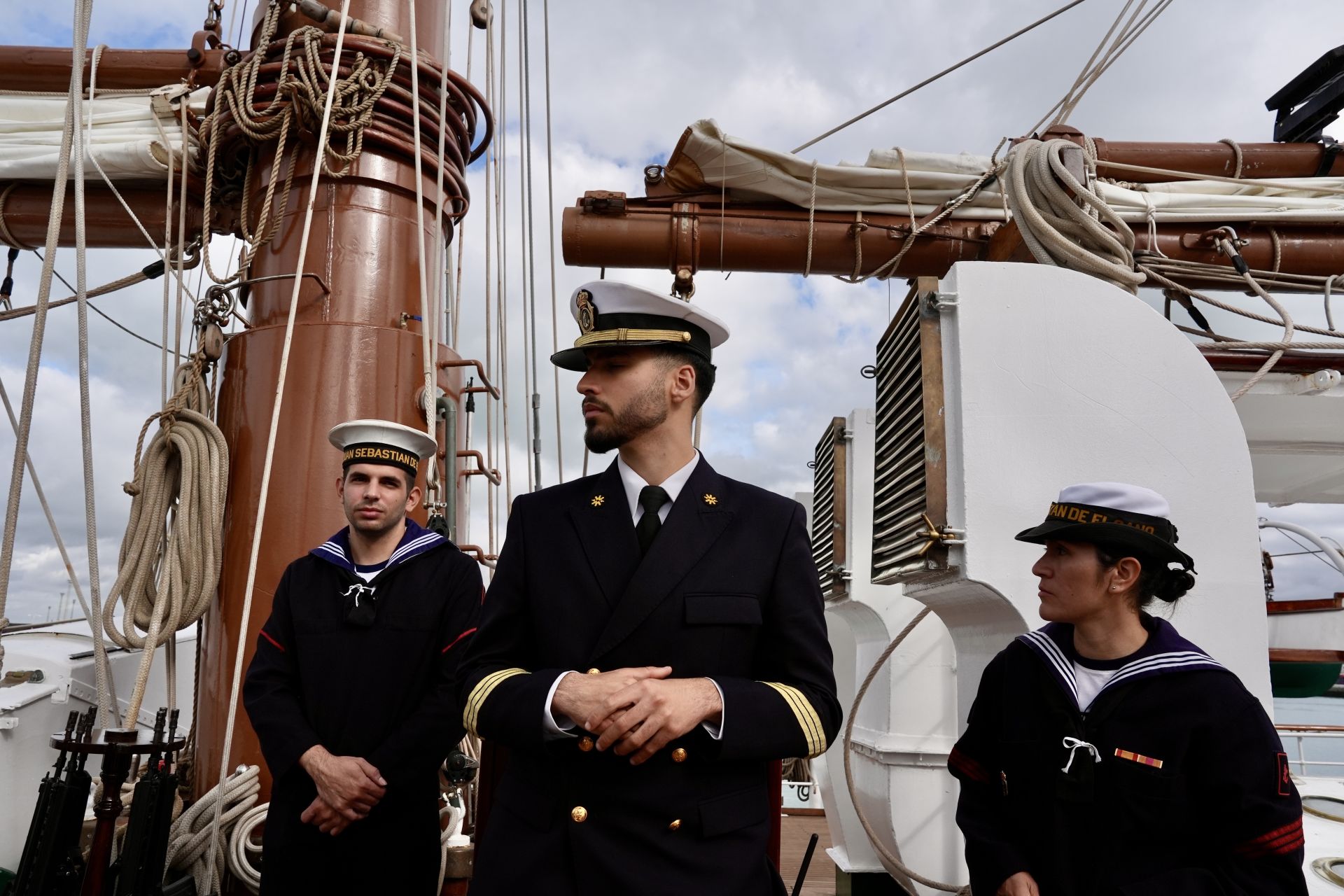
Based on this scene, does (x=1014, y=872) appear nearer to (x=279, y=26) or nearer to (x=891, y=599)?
(x=891, y=599)

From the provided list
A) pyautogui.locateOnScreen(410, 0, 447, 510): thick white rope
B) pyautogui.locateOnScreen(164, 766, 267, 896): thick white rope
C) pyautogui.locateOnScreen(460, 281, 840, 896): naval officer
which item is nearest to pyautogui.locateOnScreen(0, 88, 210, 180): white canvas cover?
pyautogui.locateOnScreen(410, 0, 447, 510): thick white rope

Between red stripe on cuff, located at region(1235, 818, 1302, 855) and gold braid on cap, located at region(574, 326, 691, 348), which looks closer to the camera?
red stripe on cuff, located at region(1235, 818, 1302, 855)

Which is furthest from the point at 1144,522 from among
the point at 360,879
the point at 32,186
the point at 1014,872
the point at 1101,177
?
the point at 32,186

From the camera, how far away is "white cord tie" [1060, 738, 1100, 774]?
175 cm

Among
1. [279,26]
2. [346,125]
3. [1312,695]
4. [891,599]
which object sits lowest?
[1312,695]

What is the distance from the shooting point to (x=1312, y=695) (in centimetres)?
1361

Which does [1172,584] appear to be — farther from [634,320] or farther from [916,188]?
[916,188]

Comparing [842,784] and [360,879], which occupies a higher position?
[360,879]

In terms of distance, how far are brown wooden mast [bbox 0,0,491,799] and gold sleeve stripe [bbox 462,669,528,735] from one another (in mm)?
1898

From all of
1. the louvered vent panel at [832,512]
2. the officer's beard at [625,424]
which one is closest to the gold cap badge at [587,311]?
the officer's beard at [625,424]

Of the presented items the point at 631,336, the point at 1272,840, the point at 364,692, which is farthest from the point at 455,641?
the point at 1272,840

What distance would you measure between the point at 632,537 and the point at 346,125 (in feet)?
8.94

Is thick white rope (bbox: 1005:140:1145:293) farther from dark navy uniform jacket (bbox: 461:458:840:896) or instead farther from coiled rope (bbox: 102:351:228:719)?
coiled rope (bbox: 102:351:228:719)

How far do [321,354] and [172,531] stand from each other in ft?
2.61
